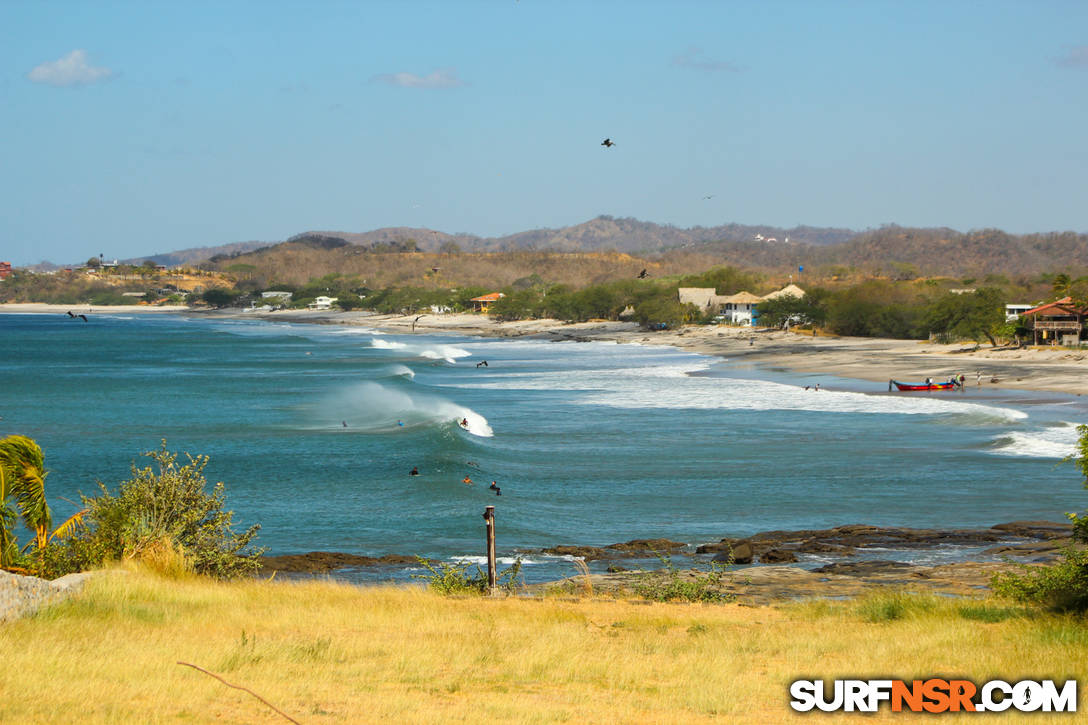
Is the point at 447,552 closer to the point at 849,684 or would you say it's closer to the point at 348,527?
the point at 348,527

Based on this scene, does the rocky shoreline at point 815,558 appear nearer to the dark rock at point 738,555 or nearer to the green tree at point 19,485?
the dark rock at point 738,555

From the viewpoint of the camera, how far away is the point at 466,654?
43.3 ft

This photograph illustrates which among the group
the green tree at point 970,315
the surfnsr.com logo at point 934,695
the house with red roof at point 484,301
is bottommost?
the surfnsr.com logo at point 934,695

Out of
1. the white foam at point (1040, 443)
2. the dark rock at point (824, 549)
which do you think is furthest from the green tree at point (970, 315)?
the dark rock at point (824, 549)

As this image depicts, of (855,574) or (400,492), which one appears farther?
(400,492)

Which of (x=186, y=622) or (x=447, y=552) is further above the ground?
(x=186, y=622)

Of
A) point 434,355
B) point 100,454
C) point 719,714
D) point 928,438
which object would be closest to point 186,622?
point 719,714

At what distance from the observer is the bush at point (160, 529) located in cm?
1736

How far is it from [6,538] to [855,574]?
15162 mm

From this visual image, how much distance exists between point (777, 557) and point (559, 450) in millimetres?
17062

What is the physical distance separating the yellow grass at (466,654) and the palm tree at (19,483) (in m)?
1.26

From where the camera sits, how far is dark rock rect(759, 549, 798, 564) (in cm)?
2328

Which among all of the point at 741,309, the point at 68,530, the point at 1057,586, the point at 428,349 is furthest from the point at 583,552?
the point at 741,309

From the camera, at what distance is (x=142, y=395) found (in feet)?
215
